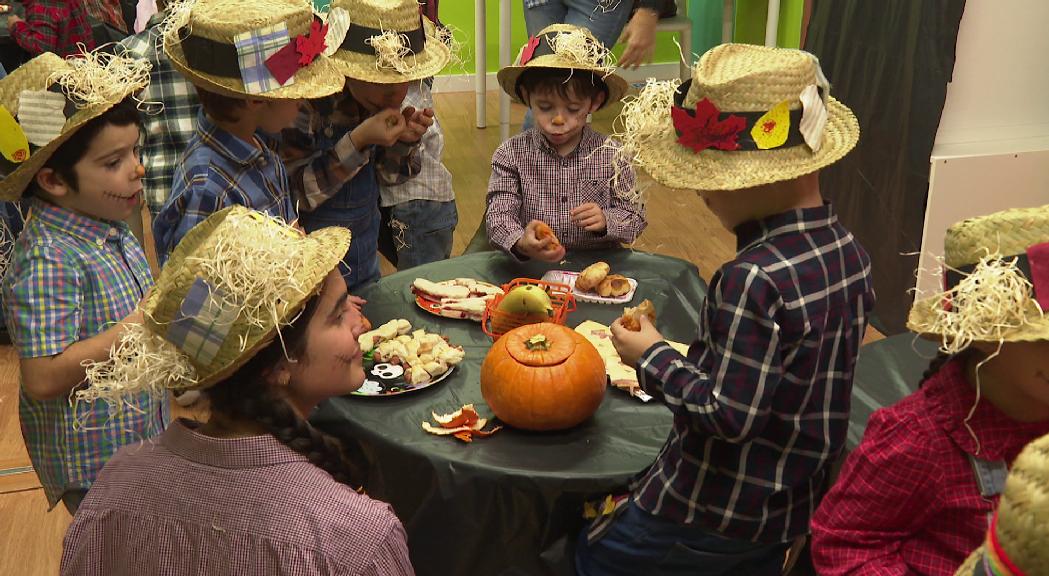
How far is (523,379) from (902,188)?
2.82 metres

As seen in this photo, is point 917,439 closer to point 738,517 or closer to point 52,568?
point 738,517

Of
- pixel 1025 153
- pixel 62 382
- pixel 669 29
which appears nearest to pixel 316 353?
→ pixel 62 382

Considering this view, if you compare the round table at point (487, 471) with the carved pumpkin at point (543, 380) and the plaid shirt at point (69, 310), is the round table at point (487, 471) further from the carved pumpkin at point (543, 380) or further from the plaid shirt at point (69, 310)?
the plaid shirt at point (69, 310)

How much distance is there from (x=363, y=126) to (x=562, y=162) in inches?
28.1

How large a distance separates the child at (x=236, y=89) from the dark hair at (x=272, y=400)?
1060mm

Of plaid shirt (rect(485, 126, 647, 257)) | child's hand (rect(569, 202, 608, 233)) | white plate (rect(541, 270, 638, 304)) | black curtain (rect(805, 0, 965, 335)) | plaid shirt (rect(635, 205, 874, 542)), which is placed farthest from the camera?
black curtain (rect(805, 0, 965, 335))

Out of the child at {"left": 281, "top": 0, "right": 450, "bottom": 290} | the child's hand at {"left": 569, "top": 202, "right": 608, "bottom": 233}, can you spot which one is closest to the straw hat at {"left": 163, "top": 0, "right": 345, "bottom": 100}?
the child at {"left": 281, "top": 0, "right": 450, "bottom": 290}

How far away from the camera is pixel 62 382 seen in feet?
7.07

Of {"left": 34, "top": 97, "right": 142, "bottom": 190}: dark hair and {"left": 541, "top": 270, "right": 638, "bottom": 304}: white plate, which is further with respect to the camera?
{"left": 541, "top": 270, "right": 638, "bottom": 304}: white plate

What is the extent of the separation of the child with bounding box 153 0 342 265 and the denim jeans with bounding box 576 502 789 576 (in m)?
1.22

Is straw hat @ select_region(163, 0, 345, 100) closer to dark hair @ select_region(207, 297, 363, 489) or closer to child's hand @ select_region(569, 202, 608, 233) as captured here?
child's hand @ select_region(569, 202, 608, 233)

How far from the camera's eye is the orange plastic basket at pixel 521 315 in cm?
260

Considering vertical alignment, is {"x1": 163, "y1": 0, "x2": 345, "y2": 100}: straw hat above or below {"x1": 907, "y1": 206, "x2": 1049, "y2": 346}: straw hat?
above

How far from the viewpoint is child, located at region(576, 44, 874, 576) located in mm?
1796
